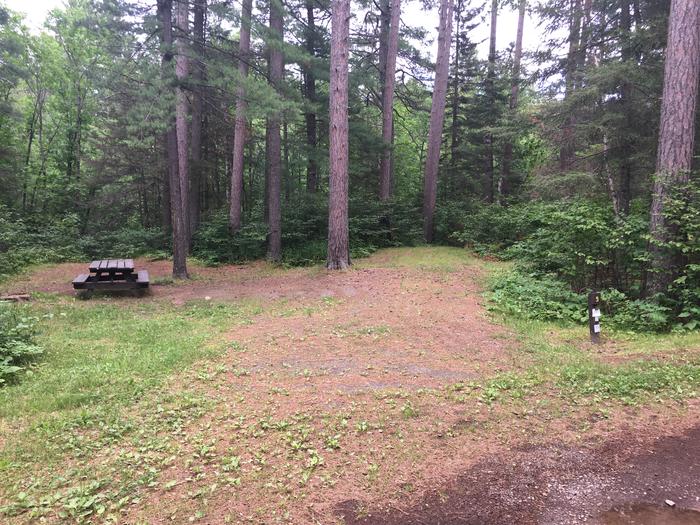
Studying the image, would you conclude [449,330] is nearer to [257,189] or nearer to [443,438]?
[443,438]

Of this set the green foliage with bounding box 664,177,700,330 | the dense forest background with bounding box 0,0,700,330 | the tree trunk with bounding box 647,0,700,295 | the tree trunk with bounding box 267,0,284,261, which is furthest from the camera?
the tree trunk with bounding box 267,0,284,261

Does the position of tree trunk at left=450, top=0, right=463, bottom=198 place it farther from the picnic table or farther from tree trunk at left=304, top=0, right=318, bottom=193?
the picnic table

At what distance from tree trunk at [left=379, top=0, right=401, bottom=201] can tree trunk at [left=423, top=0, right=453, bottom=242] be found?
1557 millimetres

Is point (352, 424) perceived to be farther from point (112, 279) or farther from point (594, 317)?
point (112, 279)

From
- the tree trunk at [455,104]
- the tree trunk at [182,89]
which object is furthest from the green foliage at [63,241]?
the tree trunk at [455,104]

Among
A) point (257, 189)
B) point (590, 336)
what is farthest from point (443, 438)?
point (257, 189)

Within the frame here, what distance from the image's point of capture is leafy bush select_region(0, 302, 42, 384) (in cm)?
448

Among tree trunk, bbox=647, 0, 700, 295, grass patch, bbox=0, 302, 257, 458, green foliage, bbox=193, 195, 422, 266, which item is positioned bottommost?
grass patch, bbox=0, 302, 257, 458

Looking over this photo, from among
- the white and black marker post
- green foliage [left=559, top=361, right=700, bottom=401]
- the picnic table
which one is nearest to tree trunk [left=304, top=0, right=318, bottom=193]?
the picnic table

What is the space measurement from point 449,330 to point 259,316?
124 inches

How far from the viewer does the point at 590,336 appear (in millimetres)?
6066

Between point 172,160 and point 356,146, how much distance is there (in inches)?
319

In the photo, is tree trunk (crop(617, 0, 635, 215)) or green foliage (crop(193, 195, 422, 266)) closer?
tree trunk (crop(617, 0, 635, 215))

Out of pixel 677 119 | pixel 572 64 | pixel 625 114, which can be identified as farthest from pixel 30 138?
pixel 677 119
